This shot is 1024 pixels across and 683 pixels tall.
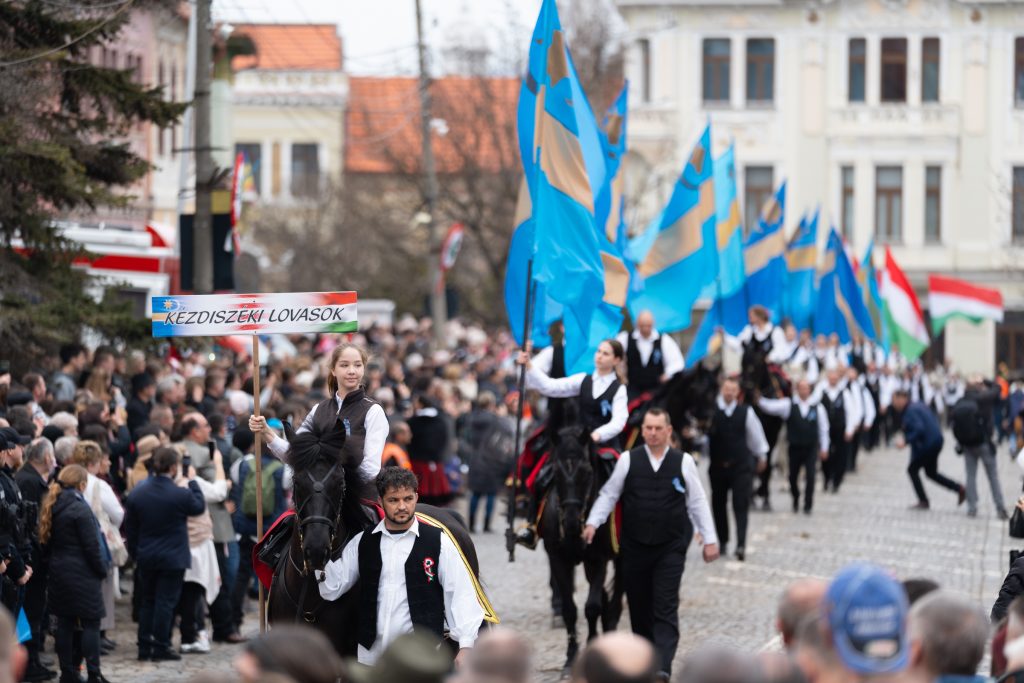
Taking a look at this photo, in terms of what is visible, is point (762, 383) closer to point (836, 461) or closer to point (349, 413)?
point (836, 461)

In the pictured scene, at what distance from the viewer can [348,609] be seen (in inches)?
374

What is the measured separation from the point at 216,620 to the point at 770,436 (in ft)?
35.5

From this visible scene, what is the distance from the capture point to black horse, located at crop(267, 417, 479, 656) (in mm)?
9234

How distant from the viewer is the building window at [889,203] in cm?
5681

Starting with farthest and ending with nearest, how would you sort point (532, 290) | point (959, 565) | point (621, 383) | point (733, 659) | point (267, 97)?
point (267, 97) → point (959, 565) → point (532, 290) → point (621, 383) → point (733, 659)

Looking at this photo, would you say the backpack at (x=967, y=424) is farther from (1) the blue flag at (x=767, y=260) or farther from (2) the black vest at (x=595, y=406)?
(2) the black vest at (x=595, y=406)

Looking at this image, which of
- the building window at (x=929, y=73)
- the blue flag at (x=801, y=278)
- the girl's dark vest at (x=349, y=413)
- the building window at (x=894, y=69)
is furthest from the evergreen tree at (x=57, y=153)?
the building window at (x=929, y=73)

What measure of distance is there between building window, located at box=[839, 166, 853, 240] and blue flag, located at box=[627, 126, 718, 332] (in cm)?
3539

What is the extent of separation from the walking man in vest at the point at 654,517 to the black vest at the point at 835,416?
1457 centimetres

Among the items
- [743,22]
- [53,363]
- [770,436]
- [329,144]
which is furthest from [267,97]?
[53,363]

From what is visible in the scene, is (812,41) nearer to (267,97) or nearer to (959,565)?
(267,97)

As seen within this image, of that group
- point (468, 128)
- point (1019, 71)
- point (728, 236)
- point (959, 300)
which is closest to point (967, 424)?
point (728, 236)

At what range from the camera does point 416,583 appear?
9.06 m

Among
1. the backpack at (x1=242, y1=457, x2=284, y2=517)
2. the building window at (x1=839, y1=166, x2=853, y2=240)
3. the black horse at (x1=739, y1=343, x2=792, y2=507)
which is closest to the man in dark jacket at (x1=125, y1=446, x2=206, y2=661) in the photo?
the backpack at (x1=242, y1=457, x2=284, y2=517)
